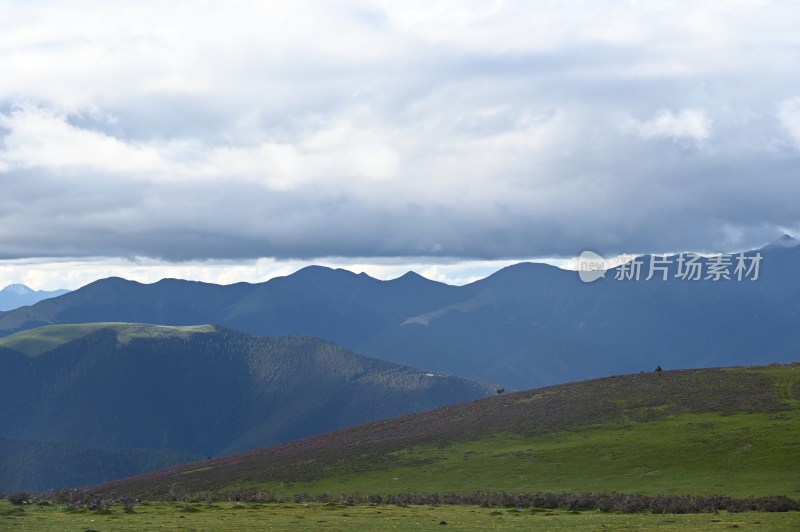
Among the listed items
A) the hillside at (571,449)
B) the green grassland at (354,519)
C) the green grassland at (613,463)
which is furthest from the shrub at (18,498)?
the green grassland at (613,463)

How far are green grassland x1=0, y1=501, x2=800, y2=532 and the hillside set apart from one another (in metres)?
17.8

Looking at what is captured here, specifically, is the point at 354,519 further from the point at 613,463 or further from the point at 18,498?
the point at 613,463

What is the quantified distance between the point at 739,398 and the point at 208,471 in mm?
72777

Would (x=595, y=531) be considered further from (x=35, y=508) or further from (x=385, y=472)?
(x=385, y=472)

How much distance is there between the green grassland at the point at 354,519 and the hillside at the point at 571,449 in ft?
58.5

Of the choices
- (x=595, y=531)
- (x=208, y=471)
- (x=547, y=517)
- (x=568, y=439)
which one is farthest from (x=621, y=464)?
(x=208, y=471)

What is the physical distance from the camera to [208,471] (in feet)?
442

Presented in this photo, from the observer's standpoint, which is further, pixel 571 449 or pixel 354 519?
pixel 571 449

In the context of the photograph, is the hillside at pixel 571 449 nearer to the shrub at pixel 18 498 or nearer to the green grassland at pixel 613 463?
the green grassland at pixel 613 463

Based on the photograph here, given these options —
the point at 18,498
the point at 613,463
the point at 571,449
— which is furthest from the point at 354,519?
the point at 571,449

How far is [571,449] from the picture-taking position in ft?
349

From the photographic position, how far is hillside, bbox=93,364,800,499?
3536 inches

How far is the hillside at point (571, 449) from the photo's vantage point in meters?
89.8

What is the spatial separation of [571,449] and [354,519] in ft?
160
